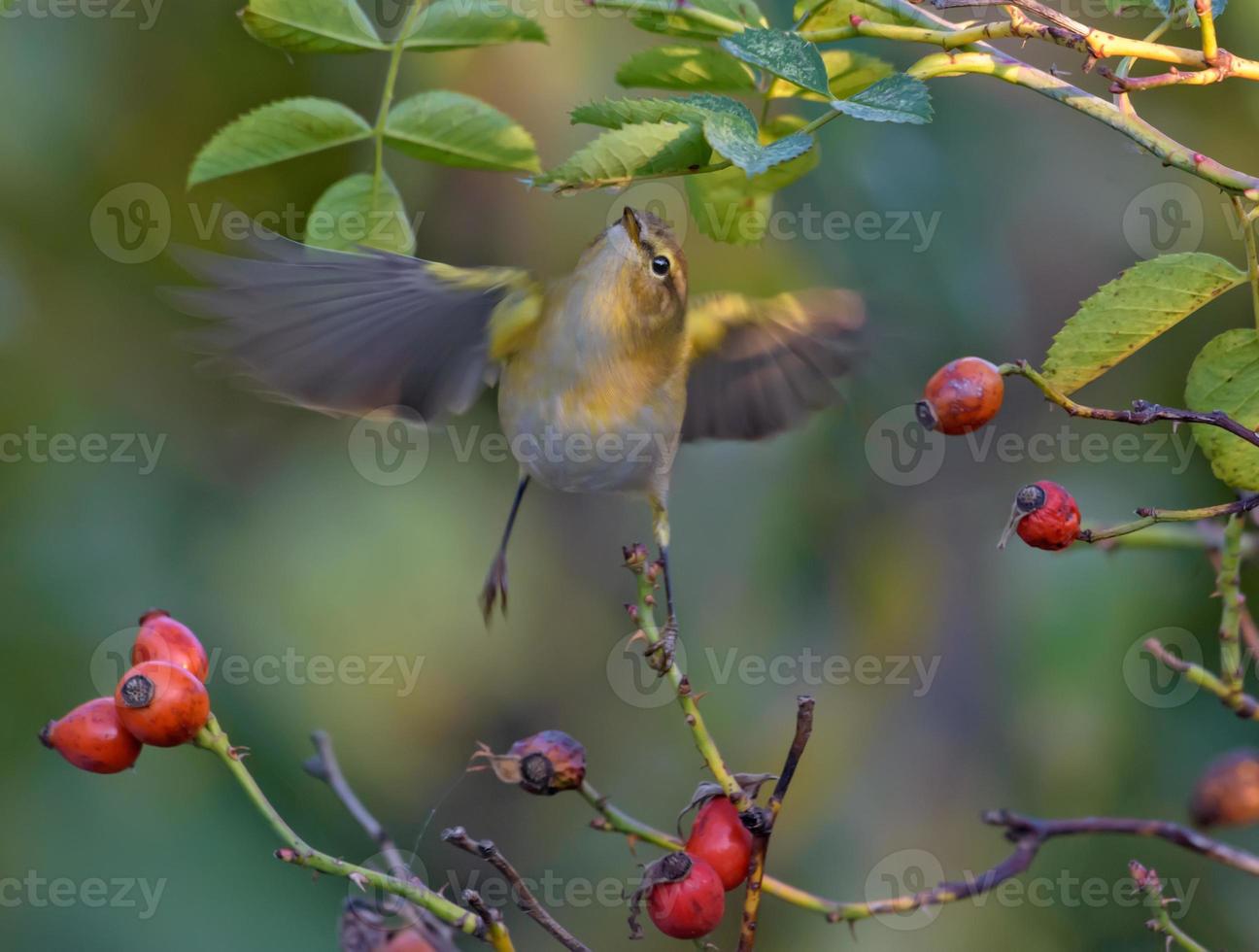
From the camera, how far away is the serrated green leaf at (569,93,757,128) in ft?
5.60

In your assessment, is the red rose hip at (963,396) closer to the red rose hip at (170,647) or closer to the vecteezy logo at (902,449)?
the red rose hip at (170,647)

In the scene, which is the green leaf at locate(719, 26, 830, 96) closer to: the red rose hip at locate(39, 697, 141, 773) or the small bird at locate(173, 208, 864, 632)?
the small bird at locate(173, 208, 864, 632)

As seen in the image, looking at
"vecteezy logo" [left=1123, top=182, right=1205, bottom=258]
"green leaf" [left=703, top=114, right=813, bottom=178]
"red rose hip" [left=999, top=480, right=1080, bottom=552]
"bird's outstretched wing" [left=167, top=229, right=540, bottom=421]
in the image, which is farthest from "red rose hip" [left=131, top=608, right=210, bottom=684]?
"vecteezy logo" [left=1123, top=182, right=1205, bottom=258]

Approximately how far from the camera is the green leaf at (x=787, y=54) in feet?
5.48

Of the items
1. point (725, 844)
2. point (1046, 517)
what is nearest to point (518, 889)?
point (725, 844)

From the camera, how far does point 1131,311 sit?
177cm

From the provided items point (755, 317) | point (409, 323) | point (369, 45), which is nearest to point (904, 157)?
point (755, 317)

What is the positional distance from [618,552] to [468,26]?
2.71 m

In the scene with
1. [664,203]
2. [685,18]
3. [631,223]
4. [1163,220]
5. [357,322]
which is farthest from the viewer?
[664,203]

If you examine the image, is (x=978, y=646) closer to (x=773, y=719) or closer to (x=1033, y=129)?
(x=773, y=719)

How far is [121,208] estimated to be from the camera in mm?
3984

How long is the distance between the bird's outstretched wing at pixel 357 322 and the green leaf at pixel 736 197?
1.69 ft

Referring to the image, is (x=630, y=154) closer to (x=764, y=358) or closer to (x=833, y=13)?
(x=833, y=13)

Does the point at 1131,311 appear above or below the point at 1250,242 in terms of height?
below
